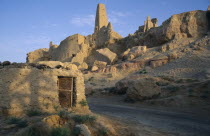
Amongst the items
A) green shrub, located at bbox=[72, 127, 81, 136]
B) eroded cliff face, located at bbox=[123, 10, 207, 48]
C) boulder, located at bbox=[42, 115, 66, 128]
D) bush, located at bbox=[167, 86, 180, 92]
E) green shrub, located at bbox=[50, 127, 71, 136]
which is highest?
eroded cliff face, located at bbox=[123, 10, 207, 48]

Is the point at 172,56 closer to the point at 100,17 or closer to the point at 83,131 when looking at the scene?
the point at 83,131

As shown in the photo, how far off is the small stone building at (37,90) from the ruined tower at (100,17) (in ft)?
121

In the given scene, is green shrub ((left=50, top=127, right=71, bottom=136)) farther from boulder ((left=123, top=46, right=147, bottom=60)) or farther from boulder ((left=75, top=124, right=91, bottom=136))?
boulder ((left=123, top=46, right=147, bottom=60))

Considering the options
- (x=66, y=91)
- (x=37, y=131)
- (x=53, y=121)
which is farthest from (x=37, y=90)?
(x=37, y=131)

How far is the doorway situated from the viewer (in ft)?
24.8

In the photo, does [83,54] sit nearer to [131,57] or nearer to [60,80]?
[131,57]

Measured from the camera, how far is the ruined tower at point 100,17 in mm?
43500

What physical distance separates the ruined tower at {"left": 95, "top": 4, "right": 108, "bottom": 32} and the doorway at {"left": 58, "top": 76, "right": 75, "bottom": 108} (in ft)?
120

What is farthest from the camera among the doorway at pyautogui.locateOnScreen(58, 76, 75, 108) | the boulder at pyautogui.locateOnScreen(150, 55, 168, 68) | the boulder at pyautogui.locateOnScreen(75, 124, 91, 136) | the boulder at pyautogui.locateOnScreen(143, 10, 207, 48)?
the boulder at pyautogui.locateOnScreen(143, 10, 207, 48)

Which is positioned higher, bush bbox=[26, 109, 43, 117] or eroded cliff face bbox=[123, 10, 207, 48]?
eroded cliff face bbox=[123, 10, 207, 48]

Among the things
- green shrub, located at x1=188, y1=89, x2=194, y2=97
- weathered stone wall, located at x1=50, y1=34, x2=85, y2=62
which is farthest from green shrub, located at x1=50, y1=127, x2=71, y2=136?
weathered stone wall, located at x1=50, y1=34, x2=85, y2=62

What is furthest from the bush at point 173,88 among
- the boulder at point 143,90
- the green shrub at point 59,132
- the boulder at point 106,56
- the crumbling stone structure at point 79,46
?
the crumbling stone structure at point 79,46

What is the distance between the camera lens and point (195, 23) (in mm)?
28156

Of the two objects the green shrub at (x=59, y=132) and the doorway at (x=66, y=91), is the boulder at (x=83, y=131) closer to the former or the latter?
the green shrub at (x=59, y=132)
